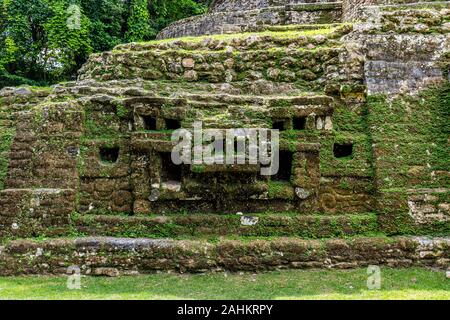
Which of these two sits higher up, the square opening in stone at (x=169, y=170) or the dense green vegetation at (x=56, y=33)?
the dense green vegetation at (x=56, y=33)

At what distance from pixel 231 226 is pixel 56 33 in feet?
41.6

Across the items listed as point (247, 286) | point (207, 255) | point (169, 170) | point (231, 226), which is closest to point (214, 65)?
point (169, 170)

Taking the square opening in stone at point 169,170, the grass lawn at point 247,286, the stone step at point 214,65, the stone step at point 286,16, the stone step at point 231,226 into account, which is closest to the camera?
the grass lawn at point 247,286

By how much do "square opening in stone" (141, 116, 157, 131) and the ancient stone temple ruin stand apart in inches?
Answer: 0.9

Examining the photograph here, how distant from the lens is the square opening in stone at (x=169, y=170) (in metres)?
6.77

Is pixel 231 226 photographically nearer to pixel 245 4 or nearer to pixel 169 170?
pixel 169 170

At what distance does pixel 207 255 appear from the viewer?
6195mm

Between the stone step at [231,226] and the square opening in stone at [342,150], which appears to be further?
the square opening in stone at [342,150]

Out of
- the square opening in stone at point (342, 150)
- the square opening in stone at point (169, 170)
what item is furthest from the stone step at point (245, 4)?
the square opening in stone at point (169, 170)

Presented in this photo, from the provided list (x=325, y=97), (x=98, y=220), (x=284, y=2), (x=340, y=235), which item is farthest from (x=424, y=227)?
(x=284, y=2)

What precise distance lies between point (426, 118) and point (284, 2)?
9.33 m

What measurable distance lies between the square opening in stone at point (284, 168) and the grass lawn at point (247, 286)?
1.44 metres

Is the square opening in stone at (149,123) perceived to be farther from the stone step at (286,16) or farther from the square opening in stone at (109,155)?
the stone step at (286,16)

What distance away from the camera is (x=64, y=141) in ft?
22.5
